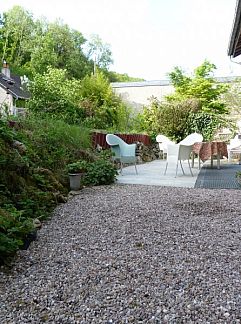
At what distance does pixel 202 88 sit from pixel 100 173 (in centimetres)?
1223

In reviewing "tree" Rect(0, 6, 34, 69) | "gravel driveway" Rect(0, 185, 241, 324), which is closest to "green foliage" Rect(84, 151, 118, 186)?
"gravel driveway" Rect(0, 185, 241, 324)

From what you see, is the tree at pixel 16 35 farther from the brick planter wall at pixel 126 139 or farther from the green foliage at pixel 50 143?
the green foliage at pixel 50 143

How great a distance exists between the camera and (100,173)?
17.9 feet

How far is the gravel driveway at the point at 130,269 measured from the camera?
70.4 inches

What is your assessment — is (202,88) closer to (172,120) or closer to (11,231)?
(172,120)

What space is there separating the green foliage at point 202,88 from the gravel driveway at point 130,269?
500 inches

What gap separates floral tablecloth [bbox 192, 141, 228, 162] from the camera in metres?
7.67

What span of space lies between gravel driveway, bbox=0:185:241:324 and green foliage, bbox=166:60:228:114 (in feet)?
41.6

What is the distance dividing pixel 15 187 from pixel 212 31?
15.2 meters

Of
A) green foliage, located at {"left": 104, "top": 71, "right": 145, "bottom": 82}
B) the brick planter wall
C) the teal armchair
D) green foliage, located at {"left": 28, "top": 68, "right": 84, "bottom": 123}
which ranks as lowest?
the teal armchair

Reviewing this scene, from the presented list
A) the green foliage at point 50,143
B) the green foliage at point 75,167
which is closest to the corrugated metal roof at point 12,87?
→ the green foliage at point 50,143

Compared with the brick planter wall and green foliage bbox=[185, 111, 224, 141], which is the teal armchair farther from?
green foliage bbox=[185, 111, 224, 141]

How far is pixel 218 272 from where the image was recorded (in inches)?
87.4

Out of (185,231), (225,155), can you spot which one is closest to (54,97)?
(225,155)
